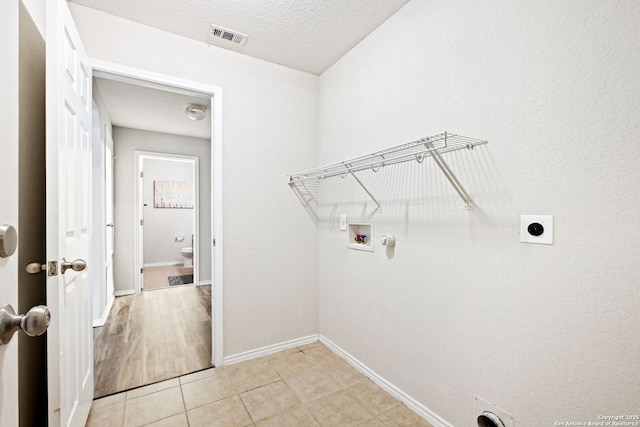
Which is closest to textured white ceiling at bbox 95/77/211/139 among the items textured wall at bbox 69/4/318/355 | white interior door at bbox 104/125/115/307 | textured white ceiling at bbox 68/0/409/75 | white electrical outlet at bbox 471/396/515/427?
white interior door at bbox 104/125/115/307

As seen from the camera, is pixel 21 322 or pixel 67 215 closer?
pixel 21 322

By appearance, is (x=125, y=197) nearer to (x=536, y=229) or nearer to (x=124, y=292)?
(x=124, y=292)

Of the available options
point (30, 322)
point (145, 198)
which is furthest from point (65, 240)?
point (145, 198)

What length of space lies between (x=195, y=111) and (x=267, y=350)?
2.69m

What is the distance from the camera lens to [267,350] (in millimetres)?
2396

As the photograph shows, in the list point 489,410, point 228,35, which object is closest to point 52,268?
point 228,35

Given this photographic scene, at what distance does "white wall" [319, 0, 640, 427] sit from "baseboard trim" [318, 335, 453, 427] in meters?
0.05

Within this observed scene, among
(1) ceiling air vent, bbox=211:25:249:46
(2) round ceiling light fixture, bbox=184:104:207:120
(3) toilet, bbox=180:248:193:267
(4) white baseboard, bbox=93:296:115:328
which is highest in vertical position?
(1) ceiling air vent, bbox=211:25:249:46

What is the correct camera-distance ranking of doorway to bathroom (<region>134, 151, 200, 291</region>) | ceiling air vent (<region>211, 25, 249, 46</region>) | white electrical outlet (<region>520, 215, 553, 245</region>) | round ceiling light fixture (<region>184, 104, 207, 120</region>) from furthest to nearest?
doorway to bathroom (<region>134, 151, 200, 291</region>), round ceiling light fixture (<region>184, 104, 207, 120</region>), ceiling air vent (<region>211, 25, 249, 46</region>), white electrical outlet (<region>520, 215, 553, 245</region>)

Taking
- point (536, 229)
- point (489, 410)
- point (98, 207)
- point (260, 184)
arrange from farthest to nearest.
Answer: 1. point (98, 207)
2. point (260, 184)
3. point (489, 410)
4. point (536, 229)

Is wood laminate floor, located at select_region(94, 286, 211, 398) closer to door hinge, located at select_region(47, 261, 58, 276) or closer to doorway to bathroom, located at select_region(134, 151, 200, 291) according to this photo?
door hinge, located at select_region(47, 261, 58, 276)

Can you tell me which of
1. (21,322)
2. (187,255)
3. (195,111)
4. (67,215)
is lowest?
(187,255)

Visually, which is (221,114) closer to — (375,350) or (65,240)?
(65,240)

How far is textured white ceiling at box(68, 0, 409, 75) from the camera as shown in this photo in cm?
178
